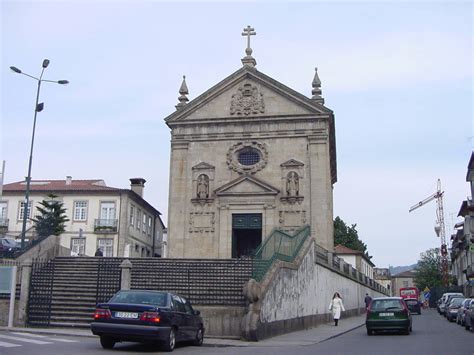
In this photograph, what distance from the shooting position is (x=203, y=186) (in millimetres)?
34906

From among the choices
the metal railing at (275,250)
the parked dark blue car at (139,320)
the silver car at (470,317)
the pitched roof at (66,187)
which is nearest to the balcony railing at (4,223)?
the pitched roof at (66,187)

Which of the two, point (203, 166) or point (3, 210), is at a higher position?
point (203, 166)

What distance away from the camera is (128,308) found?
1245 cm

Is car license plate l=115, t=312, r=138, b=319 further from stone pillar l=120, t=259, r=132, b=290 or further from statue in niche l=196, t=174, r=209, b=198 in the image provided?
statue in niche l=196, t=174, r=209, b=198

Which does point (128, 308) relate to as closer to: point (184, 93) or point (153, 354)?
point (153, 354)

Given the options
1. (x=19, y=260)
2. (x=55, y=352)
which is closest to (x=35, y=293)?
(x=19, y=260)

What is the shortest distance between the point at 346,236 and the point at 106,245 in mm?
39873

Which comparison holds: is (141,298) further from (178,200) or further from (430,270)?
(430,270)

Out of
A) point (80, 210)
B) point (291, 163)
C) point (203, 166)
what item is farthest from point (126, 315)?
point (80, 210)

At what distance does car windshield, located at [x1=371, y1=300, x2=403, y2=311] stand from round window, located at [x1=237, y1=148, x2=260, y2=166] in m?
15.7

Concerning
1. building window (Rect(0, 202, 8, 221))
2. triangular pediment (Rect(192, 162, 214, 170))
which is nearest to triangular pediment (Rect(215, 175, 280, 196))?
triangular pediment (Rect(192, 162, 214, 170))

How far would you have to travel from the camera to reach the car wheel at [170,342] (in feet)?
41.5

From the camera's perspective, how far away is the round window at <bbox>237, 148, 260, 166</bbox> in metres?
34.9

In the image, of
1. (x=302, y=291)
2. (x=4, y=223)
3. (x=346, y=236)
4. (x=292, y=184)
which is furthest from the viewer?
(x=346, y=236)
